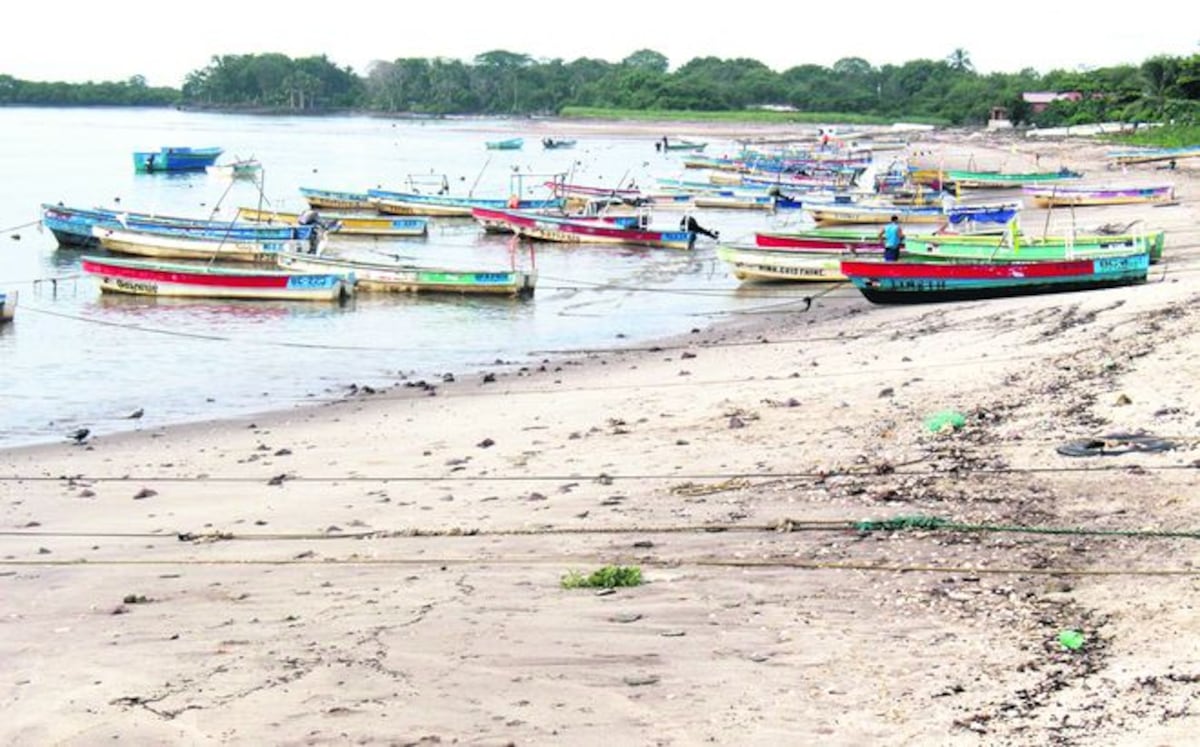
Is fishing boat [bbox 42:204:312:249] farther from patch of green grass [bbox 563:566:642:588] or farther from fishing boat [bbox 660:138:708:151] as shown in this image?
fishing boat [bbox 660:138:708:151]

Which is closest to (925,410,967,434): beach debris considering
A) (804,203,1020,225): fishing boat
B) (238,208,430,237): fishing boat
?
(804,203,1020,225): fishing boat

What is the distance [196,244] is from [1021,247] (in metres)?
22.0

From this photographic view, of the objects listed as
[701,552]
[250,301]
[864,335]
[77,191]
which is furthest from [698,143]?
[701,552]

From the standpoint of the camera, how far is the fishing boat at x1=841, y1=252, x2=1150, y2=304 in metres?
26.0

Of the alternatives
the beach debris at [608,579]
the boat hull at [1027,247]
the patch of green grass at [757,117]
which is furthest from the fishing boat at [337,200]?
the patch of green grass at [757,117]

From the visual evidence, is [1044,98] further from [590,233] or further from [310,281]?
[310,281]

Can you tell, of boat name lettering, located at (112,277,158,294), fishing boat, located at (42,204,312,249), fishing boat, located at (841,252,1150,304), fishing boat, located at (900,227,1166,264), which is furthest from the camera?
fishing boat, located at (42,204,312,249)

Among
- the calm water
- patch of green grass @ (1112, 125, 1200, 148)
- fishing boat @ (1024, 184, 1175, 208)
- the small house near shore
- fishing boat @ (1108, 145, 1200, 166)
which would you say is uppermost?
the small house near shore

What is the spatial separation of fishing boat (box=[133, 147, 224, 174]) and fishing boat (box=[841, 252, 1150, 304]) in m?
65.6

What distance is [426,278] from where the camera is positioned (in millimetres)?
33094

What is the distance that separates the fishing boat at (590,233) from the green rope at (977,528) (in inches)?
1318

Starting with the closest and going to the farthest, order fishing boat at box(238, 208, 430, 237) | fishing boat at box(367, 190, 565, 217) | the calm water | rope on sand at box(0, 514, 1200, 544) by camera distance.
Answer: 1. rope on sand at box(0, 514, 1200, 544)
2. the calm water
3. fishing boat at box(238, 208, 430, 237)
4. fishing boat at box(367, 190, 565, 217)

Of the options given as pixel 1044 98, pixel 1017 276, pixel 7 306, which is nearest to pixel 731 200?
pixel 1017 276

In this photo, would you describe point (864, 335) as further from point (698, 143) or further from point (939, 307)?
point (698, 143)
